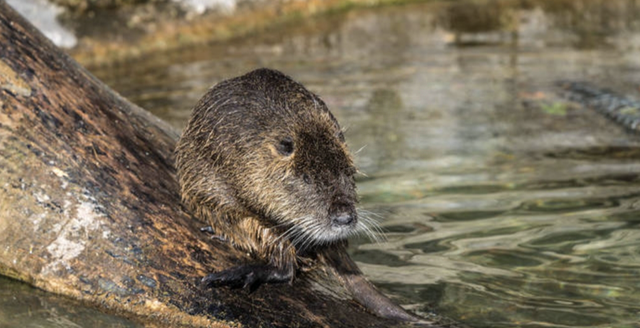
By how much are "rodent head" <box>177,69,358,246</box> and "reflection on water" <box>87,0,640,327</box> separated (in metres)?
0.92

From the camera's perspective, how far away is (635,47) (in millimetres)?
10992

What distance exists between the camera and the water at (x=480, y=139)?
4.52 meters

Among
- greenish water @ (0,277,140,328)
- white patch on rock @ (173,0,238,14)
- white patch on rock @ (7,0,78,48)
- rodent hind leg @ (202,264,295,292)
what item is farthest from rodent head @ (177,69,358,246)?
white patch on rock @ (173,0,238,14)

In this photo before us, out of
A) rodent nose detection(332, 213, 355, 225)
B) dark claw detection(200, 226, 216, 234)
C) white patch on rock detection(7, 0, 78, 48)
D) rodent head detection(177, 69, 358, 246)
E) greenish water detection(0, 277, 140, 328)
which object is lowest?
greenish water detection(0, 277, 140, 328)

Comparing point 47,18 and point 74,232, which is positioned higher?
point 47,18

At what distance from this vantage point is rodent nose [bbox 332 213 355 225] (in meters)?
3.50

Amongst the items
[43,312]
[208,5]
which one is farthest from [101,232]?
[208,5]

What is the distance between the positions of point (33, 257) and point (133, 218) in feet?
1.40

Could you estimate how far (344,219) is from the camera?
11.5 feet

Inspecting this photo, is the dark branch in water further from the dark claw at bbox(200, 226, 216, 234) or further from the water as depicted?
the dark claw at bbox(200, 226, 216, 234)

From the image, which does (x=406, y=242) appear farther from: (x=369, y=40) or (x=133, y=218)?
(x=369, y=40)

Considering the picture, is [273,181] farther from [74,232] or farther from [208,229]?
[74,232]

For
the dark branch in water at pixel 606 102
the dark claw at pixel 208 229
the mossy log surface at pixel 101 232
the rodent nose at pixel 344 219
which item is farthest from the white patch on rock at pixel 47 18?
the rodent nose at pixel 344 219

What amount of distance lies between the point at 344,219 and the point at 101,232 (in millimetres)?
999
